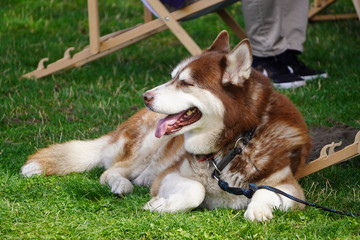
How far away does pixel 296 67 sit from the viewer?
299 inches

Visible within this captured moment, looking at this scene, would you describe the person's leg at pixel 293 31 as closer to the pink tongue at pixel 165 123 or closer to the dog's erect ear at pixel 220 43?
the dog's erect ear at pixel 220 43

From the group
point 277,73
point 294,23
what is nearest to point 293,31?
point 294,23

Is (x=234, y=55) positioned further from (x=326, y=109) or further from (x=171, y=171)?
(x=326, y=109)

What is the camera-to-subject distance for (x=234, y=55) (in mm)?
4062

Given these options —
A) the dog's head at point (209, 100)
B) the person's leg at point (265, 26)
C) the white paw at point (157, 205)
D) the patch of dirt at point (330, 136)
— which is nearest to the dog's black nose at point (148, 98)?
the dog's head at point (209, 100)

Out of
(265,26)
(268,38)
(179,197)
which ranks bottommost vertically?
(268,38)

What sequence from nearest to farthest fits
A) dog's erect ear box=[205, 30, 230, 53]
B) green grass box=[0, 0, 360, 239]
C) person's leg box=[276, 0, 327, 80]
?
1. green grass box=[0, 0, 360, 239]
2. dog's erect ear box=[205, 30, 230, 53]
3. person's leg box=[276, 0, 327, 80]

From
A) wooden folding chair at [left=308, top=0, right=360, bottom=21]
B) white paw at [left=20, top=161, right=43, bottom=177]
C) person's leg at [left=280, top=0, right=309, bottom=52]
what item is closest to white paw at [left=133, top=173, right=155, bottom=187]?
white paw at [left=20, top=161, right=43, bottom=177]

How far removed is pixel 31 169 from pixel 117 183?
60 centimetres

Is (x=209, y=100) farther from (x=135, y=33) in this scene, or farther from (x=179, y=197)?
(x=135, y=33)

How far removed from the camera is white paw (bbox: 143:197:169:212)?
4027 mm

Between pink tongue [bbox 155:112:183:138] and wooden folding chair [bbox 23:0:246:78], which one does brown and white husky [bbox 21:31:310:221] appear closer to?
pink tongue [bbox 155:112:183:138]

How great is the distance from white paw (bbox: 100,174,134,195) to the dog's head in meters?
0.58

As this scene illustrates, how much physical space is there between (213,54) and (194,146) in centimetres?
53
